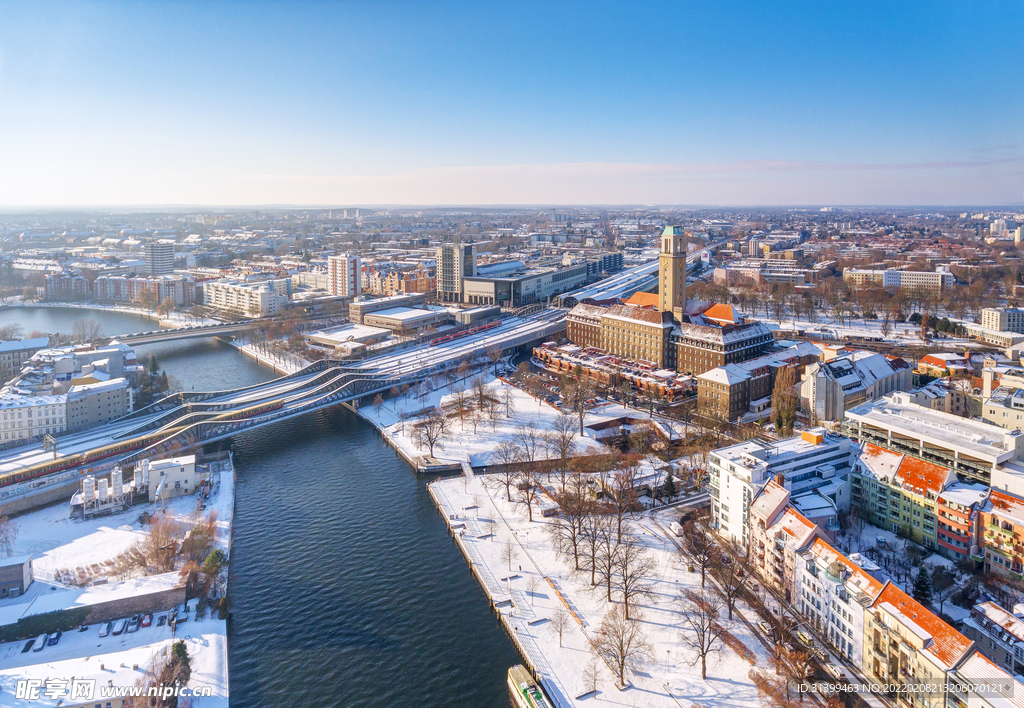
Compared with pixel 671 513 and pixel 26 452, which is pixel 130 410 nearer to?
pixel 26 452

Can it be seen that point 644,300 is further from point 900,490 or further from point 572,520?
point 572,520

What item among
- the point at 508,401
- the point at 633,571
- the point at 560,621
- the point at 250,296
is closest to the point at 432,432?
the point at 508,401

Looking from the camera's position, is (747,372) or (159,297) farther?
(159,297)

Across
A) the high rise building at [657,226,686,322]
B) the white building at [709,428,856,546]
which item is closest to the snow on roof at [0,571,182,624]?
the white building at [709,428,856,546]

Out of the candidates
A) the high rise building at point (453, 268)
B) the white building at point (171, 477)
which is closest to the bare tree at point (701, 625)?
the white building at point (171, 477)

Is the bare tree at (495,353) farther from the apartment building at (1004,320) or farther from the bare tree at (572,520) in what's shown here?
the apartment building at (1004,320)

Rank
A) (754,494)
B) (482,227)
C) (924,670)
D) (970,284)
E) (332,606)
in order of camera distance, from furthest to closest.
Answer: (482,227), (970,284), (754,494), (332,606), (924,670)

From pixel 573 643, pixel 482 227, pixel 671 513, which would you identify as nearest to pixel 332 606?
pixel 573 643
